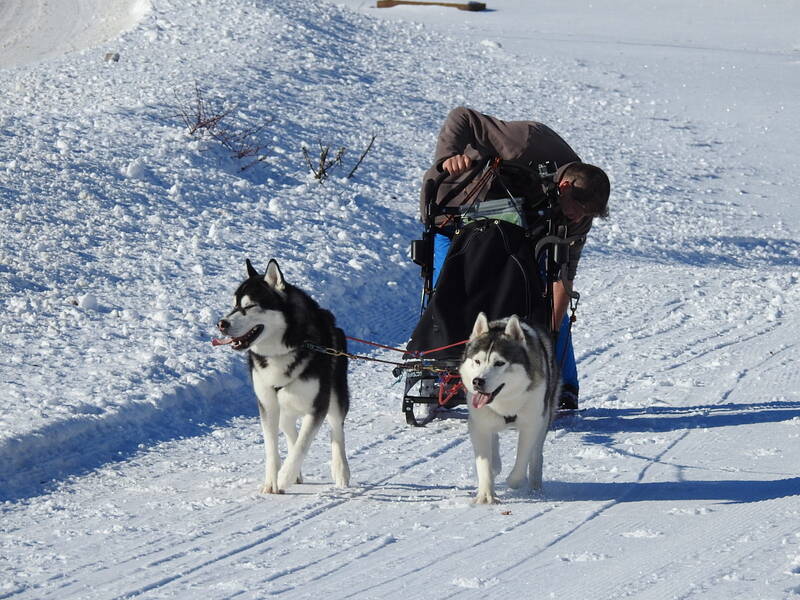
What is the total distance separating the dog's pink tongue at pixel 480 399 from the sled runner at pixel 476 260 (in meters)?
0.84

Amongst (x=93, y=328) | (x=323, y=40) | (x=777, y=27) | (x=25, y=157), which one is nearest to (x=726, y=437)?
(x=93, y=328)

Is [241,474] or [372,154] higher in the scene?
[372,154]

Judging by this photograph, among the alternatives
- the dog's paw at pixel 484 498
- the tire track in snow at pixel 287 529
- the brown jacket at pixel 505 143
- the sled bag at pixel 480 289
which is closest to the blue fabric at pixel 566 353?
the brown jacket at pixel 505 143

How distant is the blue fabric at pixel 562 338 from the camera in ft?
21.5

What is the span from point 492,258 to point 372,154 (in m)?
7.61

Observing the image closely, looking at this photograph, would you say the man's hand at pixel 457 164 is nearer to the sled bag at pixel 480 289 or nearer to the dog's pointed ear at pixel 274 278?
the sled bag at pixel 480 289

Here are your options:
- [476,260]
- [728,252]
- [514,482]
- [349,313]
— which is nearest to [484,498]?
[514,482]

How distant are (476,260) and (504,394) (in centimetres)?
108

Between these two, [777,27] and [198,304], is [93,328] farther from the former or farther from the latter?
[777,27]

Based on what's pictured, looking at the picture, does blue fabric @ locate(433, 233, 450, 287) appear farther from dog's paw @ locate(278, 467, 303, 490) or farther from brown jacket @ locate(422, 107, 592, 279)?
dog's paw @ locate(278, 467, 303, 490)

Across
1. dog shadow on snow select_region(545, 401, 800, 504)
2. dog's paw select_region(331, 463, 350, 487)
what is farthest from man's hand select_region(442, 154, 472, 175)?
dog's paw select_region(331, 463, 350, 487)

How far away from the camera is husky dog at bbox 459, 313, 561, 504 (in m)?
5.04

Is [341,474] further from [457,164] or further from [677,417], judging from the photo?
[677,417]

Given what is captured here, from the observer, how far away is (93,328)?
25.1 ft
